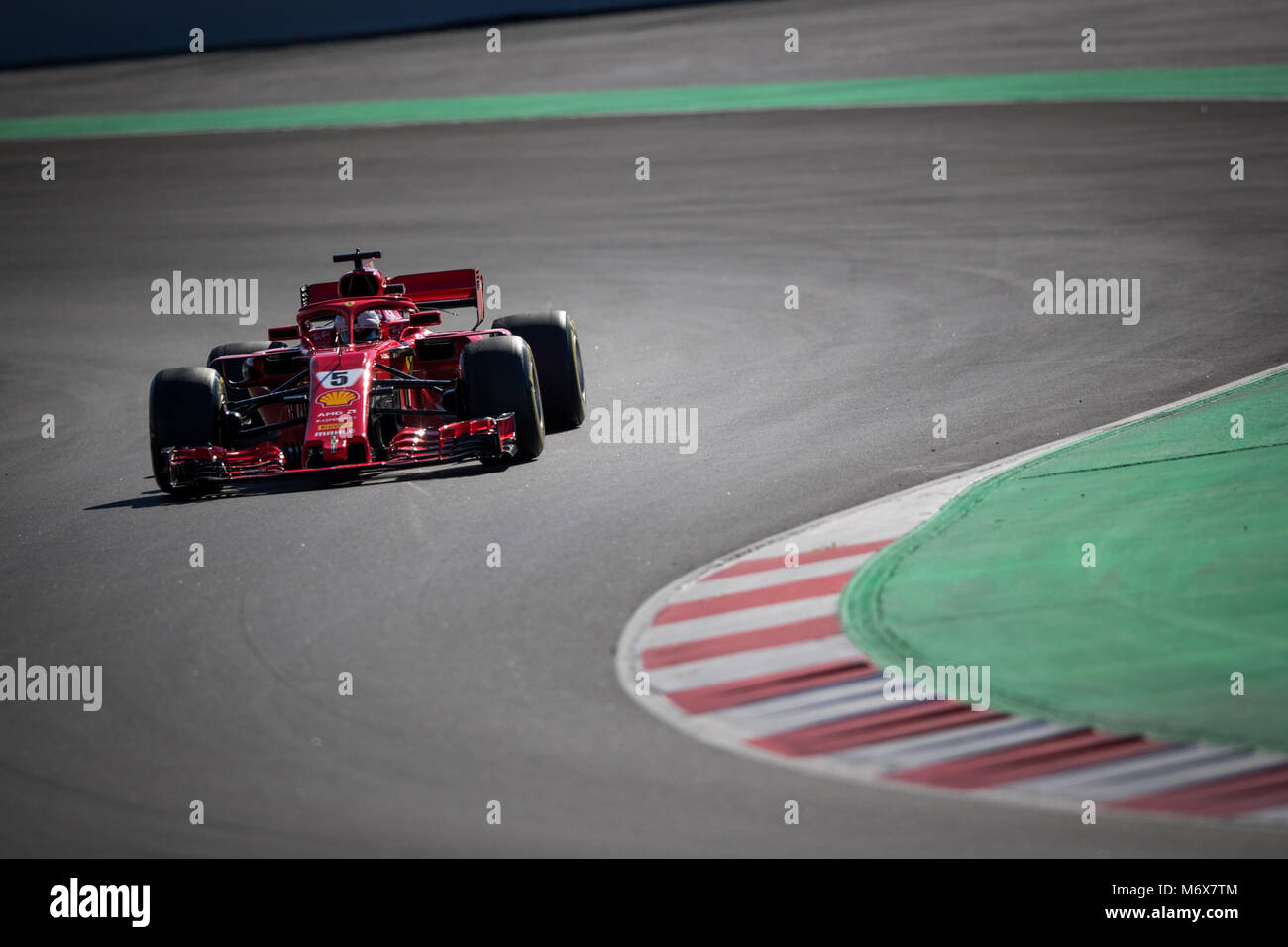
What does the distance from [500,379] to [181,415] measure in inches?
86.4

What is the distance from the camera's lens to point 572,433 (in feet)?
41.6

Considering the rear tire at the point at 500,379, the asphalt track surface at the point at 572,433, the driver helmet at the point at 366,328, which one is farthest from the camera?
the driver helmet at the point at 366,328

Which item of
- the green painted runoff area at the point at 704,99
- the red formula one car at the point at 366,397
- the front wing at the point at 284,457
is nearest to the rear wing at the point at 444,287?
the red formula one car at the point at 366,397

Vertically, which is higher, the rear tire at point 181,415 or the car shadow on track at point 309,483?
the rear tire at point 181,415

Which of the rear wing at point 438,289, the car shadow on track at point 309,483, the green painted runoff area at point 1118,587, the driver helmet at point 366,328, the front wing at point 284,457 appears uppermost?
the rear wing at point 438,289

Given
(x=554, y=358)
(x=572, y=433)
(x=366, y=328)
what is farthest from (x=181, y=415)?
(x=572, y=433)

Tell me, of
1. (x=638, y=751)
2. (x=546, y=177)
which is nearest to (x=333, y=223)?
(x=546, y=177)

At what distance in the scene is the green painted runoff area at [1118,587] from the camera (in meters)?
6.73

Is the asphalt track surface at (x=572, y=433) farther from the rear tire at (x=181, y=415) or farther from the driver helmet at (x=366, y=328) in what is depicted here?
the driver helmet at (x=366, y=328)

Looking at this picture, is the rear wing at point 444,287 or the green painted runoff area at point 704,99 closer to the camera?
the rear wing at point 444,287

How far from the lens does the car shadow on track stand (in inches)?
447

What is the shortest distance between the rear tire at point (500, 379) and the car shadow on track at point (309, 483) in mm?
409

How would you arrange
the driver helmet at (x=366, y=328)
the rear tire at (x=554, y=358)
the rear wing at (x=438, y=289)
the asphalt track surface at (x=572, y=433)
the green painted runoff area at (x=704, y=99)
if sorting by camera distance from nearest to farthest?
the asphalt track surface at (x=572, y=433) → the driver helmet at (x=366, y=328) → the rear tire at (x=554, y=358) → the rear wing at (x=438, y=289) → the green painted runoff area at (x=704, y=99)

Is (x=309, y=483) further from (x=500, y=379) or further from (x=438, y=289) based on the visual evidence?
(x=438, y=289)
